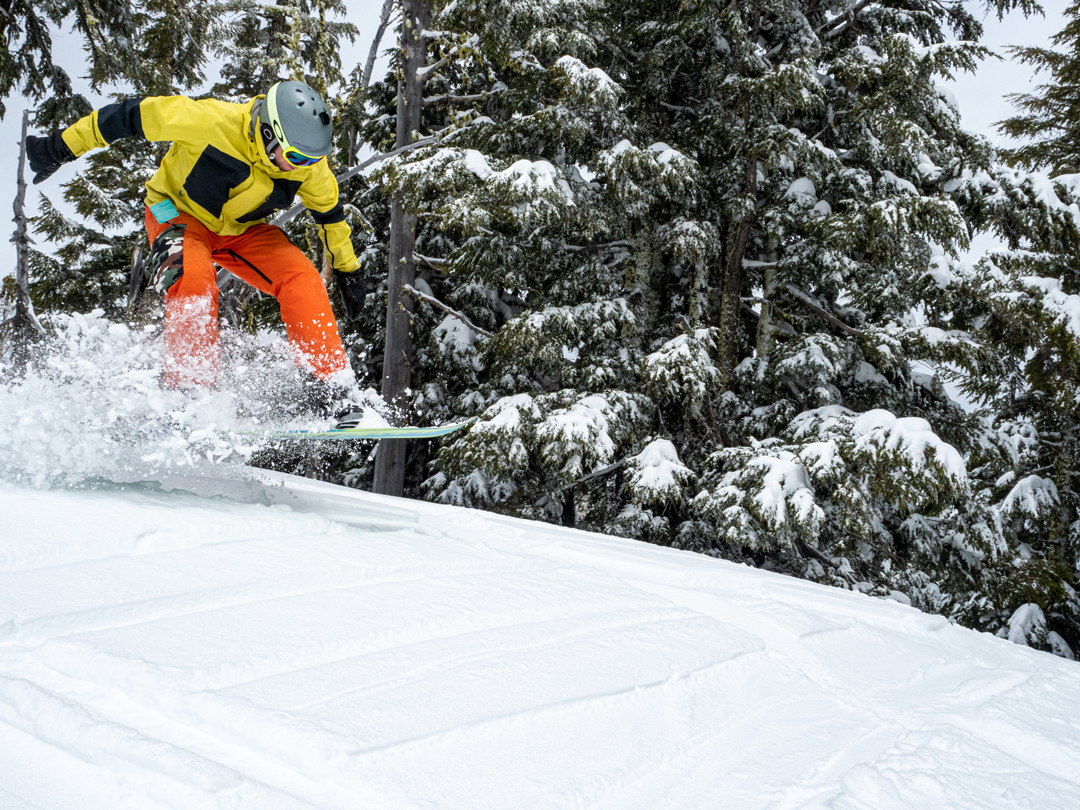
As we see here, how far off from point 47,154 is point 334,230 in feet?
4.53

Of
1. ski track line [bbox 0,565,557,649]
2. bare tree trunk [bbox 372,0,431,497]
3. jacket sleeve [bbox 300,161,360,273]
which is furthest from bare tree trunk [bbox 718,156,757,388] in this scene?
ski track line [bbox 0,565,557,649]

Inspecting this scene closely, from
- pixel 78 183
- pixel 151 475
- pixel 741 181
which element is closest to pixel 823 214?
pixel 741 181

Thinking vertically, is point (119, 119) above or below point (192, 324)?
above

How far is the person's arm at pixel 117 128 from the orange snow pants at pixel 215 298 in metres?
0.49

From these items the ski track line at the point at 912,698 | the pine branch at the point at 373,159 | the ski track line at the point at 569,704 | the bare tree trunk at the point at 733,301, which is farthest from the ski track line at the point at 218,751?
the bare tree trunk at the point at 733,301

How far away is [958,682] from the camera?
2.36 meters

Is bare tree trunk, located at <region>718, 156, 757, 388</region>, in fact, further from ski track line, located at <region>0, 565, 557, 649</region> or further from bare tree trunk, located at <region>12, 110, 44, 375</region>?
bare tree trunk, located at <region>12, 110, 44, 375</region>

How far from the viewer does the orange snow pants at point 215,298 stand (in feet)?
12.1

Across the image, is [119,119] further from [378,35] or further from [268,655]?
[378,35]

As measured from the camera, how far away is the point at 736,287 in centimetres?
809

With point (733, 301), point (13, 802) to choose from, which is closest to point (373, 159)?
point (733, 301)

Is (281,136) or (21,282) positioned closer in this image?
(281,136)

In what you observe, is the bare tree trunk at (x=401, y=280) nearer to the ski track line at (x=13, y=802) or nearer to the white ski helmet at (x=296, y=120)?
the white ski helmet at (x=296, y=120)

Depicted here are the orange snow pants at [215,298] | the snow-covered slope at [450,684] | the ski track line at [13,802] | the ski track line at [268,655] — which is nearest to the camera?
the ski track line at [13,802]
